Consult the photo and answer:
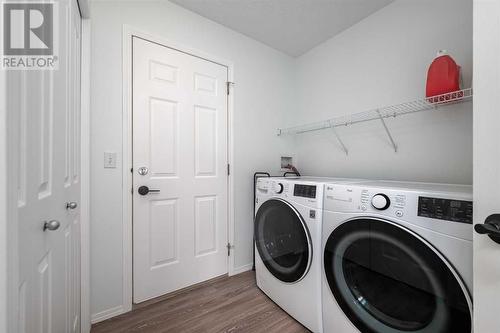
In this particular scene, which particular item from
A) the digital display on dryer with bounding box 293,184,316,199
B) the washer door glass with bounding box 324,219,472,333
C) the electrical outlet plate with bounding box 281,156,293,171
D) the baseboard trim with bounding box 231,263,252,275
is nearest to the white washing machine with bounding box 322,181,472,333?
the washer door glass with bounding box 324,219,472,333

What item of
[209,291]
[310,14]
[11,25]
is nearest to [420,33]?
[310,14]

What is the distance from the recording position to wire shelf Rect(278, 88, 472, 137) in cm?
122

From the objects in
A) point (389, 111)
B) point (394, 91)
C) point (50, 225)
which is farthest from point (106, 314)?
point (394, 91)

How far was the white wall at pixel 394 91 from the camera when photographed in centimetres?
136

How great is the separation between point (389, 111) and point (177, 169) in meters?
1.80

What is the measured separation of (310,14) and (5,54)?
205 cm

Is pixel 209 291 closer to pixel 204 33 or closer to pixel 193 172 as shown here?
pixel 193 172

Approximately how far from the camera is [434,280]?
0.84 m

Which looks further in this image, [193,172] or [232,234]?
[232,234]

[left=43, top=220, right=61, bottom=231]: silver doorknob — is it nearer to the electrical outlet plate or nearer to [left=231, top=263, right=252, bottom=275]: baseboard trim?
[left=231, top=263, right=252, bottom=275]: baseboard trim

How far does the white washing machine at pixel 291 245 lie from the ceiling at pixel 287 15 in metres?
1.47

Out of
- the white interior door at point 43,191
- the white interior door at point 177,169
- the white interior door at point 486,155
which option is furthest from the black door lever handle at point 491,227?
the white interior door at point 177,169

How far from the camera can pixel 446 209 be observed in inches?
31.9

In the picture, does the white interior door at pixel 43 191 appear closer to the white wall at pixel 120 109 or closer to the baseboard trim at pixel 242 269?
the white wall at pixel 120 109
